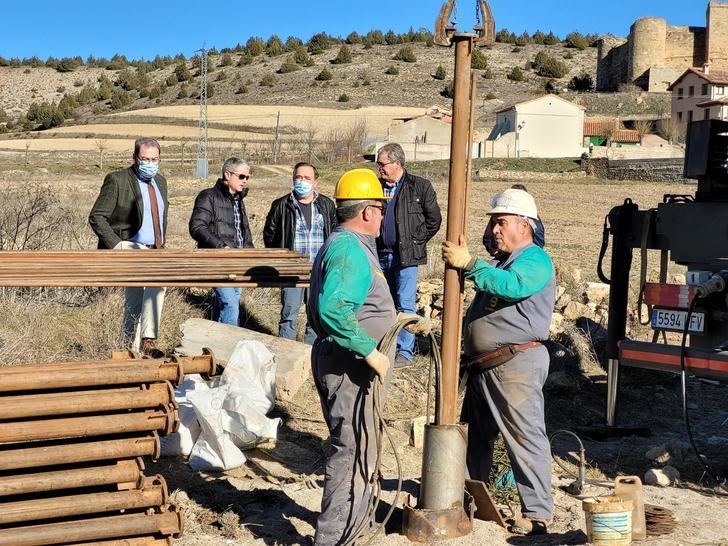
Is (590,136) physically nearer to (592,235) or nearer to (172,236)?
(592,235)

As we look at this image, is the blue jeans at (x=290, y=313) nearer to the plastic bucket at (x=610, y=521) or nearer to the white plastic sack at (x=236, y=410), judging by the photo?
the white plastic sack at (x=236, y=410)

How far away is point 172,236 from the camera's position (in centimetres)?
1589

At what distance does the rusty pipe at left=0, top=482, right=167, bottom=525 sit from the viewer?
15.4 ft

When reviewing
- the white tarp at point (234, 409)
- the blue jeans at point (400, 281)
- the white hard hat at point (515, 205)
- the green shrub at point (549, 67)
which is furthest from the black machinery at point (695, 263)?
the green shrub at point (549, 67)

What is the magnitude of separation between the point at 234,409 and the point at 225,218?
2369mm

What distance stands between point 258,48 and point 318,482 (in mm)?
99525

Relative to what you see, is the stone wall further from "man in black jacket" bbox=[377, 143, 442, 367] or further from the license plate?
the license plate

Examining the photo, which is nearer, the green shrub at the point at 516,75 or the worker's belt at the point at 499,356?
the worker's belt at the point at 499,356

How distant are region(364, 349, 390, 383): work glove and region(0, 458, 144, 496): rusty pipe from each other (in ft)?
4.16

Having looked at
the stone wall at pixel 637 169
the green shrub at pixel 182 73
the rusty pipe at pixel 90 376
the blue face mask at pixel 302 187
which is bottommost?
the rusty pipe at pixel 90 376

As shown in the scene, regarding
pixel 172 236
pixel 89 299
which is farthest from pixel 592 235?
pixel 89 299

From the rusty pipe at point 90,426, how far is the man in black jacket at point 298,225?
A: 3489 mm

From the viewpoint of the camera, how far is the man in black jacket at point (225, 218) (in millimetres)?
8414

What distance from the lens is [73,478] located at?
4.84 m
